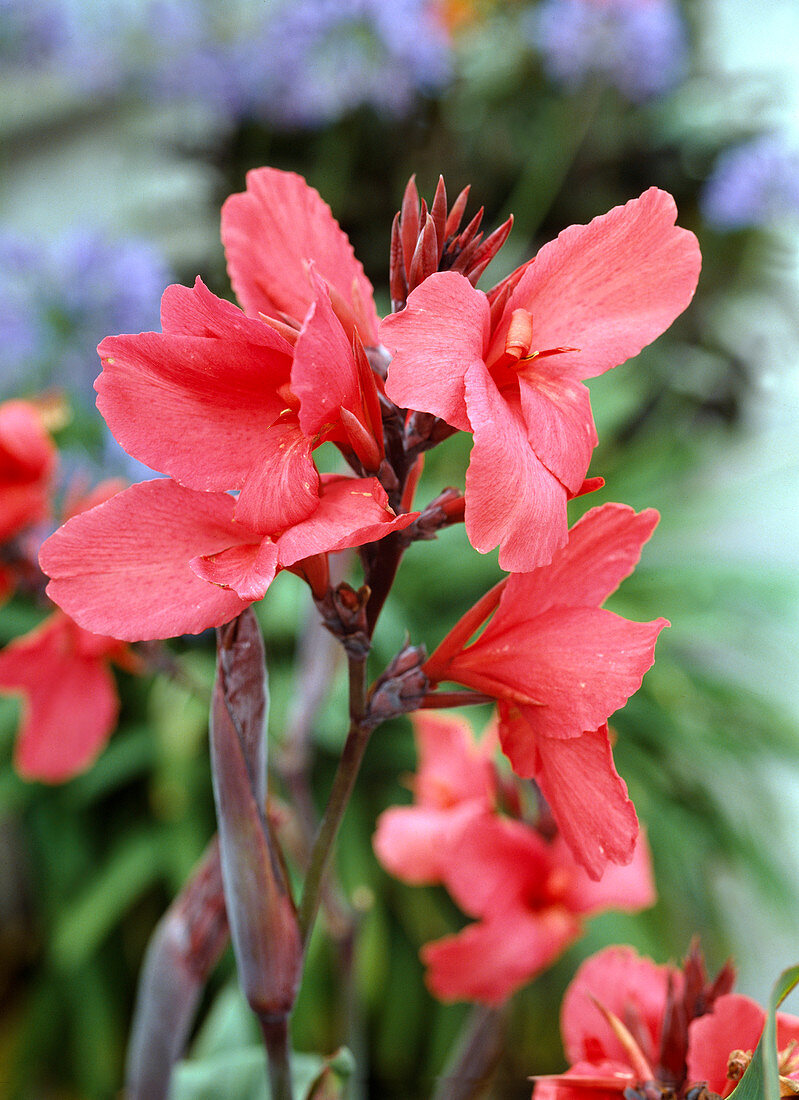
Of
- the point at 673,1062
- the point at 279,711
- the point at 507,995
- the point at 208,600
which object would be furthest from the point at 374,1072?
the point at 208,600

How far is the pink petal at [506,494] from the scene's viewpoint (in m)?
0.17

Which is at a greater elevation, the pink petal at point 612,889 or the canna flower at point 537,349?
the canna flower at point 537,349

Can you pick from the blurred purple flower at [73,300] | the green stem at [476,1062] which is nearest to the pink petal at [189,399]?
the green stem at [476,1062]

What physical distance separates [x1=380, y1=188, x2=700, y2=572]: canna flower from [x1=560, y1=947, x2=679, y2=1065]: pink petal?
0.15 m

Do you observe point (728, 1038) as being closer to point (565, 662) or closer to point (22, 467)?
point (565, 662)

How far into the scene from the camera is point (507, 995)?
34cm

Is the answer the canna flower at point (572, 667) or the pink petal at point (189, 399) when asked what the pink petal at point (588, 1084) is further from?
the pink petal at point (189, 399)

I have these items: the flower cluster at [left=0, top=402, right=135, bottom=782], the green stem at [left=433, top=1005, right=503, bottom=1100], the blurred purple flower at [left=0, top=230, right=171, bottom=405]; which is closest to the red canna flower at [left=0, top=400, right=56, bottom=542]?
the flower cluster at [left=0, top=402, right=135, bottom=782]

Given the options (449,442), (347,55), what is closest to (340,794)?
(449,442)

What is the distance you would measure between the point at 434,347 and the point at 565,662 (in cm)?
8

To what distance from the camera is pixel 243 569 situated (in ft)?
0.59

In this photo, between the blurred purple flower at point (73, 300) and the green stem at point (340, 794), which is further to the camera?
the blurred purple flower at point (73, 300)

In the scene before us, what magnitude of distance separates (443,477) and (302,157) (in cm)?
92

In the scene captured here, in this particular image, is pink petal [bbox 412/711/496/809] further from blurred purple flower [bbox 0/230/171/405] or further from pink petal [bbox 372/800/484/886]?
blurred purple flower [bbox 0/230/171/405]
